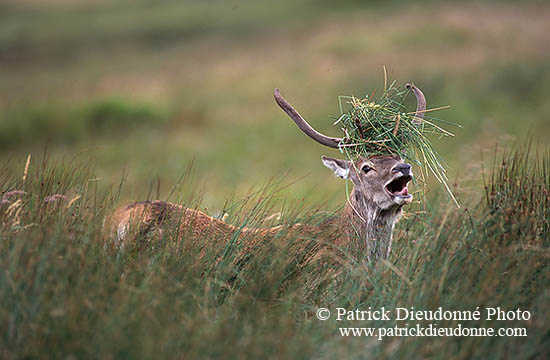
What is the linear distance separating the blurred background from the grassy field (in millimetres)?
94

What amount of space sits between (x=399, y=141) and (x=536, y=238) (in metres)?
1.31

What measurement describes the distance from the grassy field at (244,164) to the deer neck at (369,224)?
130 mm

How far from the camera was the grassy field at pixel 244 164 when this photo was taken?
12.0 ft

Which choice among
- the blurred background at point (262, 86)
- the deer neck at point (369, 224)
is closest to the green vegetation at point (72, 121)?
the blurred background at point (262, 86)

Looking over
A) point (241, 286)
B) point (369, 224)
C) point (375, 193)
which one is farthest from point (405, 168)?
point (241, 286)

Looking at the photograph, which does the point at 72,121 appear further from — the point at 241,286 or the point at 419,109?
the point at 241,286

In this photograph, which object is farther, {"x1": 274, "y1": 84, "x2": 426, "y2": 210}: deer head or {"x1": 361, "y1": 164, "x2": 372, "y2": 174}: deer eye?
{"x1": 361, "y1": 164, "x2": 372, "y2": 174}: deer eye

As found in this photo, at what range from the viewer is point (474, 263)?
432 centimetres

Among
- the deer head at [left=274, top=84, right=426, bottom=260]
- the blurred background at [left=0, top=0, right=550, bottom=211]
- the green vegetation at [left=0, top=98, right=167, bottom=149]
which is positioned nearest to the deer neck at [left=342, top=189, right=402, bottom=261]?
the deer head at [left=274, top=84, right=426, bottom=260]

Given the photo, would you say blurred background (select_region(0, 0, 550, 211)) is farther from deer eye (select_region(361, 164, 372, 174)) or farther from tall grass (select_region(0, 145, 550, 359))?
tall grass (select_region(0, 145, 550, 359))

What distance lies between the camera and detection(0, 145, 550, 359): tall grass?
3.47m

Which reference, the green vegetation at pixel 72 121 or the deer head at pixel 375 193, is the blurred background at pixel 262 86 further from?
the deer head at pixel 375 193

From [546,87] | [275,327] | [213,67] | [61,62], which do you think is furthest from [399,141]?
[61,62]

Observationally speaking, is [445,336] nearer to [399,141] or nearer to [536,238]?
[536,238]
